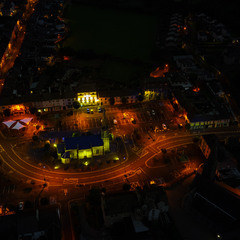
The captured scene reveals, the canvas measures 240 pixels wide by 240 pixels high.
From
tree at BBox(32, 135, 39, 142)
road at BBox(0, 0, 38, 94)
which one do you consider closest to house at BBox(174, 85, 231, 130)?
tree at BBox(32, 135, 39, 142)

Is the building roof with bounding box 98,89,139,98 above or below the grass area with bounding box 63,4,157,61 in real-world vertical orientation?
below

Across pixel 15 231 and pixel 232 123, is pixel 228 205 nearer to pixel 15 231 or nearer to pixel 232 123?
pixel 232 123

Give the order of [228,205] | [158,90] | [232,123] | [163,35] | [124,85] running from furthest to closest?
[163,35]
[124,85]
[158,90]
[232,123]
[228,205]

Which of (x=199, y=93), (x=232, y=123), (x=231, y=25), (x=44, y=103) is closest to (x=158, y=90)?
(x=199, y=93)

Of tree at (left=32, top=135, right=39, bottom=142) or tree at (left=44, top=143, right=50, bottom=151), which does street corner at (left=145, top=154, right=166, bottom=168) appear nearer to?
tree at (left=44, top=143, right=50, bottom=151)

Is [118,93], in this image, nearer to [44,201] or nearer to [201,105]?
[201,105]

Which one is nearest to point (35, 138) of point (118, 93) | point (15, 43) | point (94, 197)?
point (94, 197)
